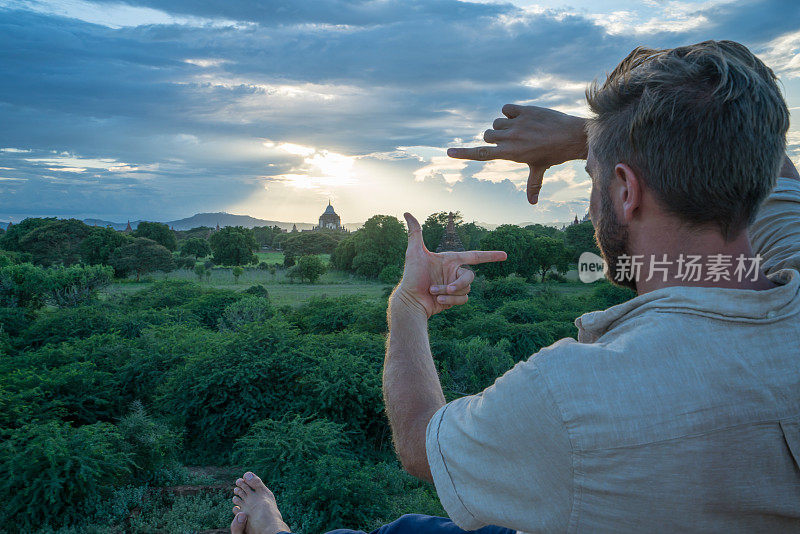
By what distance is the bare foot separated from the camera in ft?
9.99

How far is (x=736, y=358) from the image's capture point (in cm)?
89

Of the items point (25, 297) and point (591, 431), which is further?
point (25, 297)

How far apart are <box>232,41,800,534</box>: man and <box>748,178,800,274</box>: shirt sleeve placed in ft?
1.06

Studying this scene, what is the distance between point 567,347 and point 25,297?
18.3 meters

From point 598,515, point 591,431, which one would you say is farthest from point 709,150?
point 598,515

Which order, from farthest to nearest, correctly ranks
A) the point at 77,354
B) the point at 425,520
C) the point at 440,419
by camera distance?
the point at 77,354 < the point at 425,520 < the point at 440,419

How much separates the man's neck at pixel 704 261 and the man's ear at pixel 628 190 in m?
0.07

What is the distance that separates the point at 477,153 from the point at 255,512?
2.59 m

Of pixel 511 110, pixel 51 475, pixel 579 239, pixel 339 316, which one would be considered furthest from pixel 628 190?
pixel 579 239

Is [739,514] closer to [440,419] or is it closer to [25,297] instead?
[440,419]

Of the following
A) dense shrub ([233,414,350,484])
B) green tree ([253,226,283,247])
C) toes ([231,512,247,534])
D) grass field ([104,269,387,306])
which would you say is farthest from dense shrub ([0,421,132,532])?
green tree ([253,226,283,247])

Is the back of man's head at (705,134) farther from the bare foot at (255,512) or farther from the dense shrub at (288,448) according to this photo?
the dense shrub at (288,448)

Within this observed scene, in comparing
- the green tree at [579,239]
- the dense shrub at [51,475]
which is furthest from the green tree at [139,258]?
the dense shrub at [51,475]

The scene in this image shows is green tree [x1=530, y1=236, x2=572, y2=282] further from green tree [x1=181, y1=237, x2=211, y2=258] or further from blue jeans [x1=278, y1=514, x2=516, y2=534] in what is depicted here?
blue jeans [x1=278, y1=514, x2=516, y2=534]
